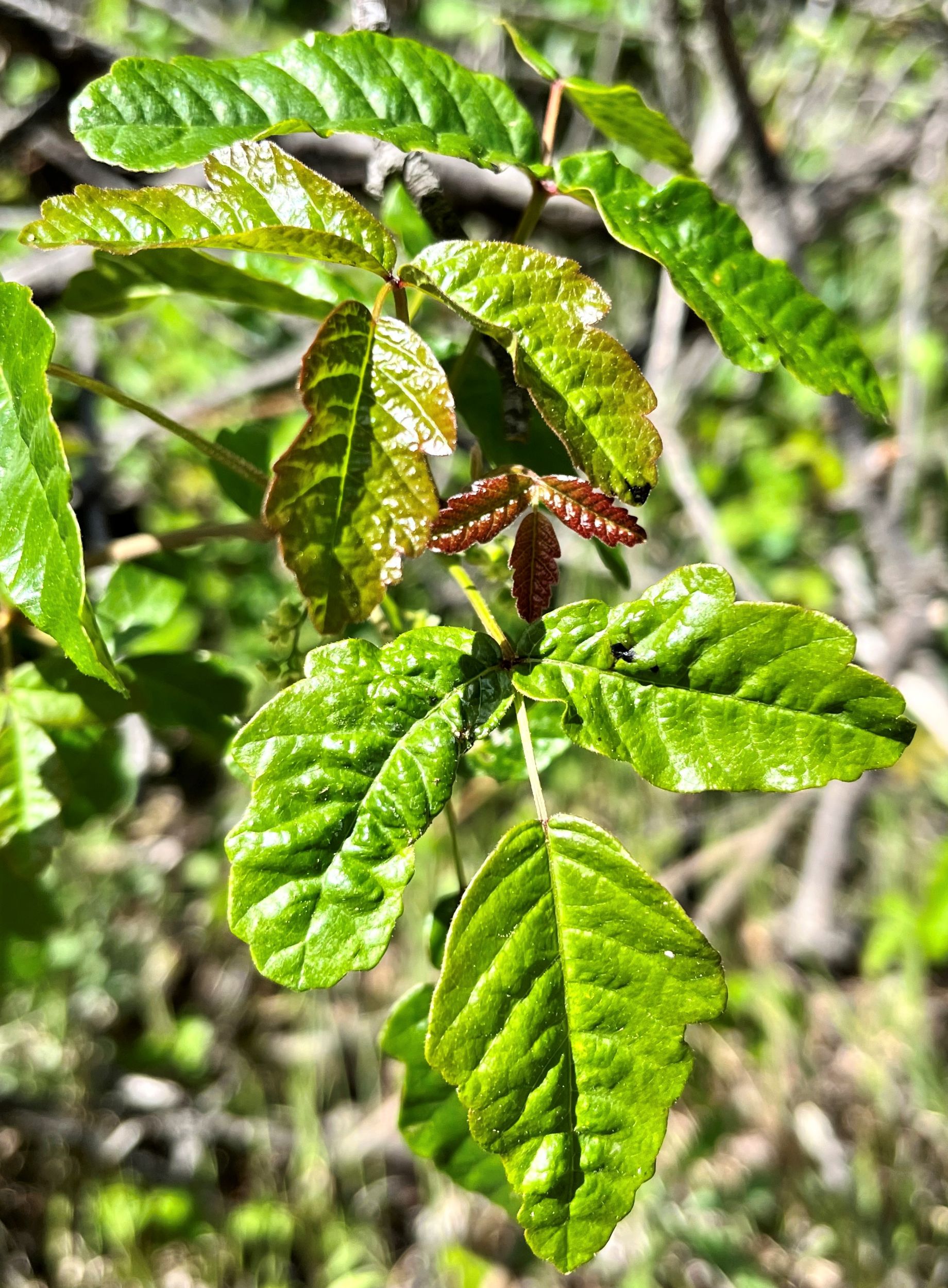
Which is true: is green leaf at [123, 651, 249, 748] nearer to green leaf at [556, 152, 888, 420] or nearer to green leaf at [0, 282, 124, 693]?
green leaf at [0, 282, 124, 693]

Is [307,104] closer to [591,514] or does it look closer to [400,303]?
[400,303]

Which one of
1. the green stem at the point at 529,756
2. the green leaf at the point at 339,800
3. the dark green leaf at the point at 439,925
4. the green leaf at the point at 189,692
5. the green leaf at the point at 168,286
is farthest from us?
the green leaf at the point at 189,692


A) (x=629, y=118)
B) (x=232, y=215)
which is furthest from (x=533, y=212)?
(x=232, y=215)

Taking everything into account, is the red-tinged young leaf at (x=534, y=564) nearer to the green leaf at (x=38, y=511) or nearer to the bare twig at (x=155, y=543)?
the green leaf at (x=38, y=511)

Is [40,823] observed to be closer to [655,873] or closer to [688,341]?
[655,873]

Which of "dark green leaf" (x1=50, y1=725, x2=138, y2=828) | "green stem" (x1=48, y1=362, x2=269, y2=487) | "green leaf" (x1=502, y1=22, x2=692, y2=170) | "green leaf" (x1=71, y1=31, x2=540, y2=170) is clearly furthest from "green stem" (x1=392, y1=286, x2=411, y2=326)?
"dark green leaf" (x1=50, y1=725, x2=138, y2=828)

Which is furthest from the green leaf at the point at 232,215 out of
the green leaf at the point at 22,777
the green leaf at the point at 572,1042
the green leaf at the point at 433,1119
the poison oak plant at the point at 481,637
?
the green leaf at the point at 433,1119
